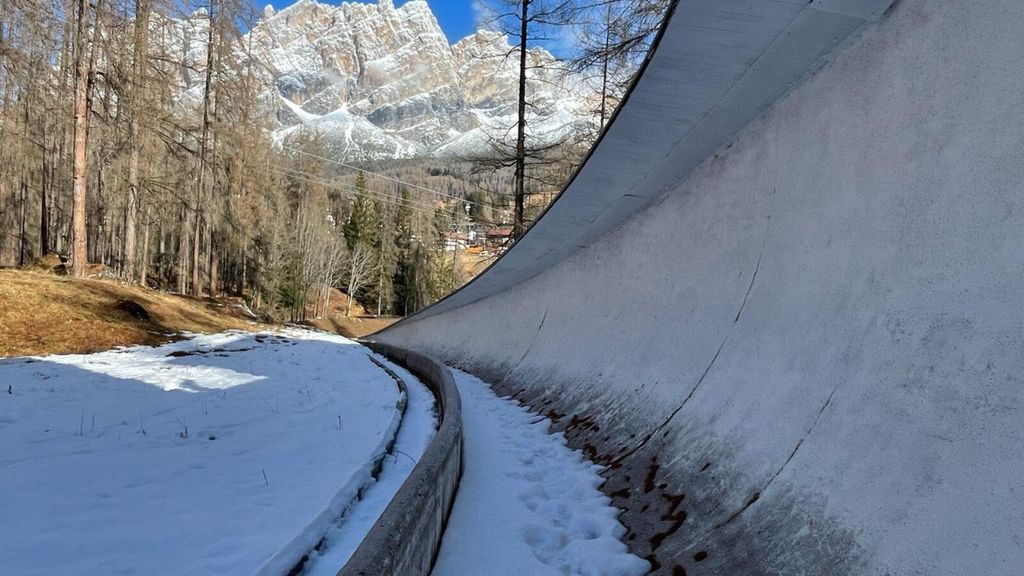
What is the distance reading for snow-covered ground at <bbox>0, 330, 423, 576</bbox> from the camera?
2.60 metres

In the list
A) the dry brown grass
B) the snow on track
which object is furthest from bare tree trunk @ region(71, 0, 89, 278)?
the snow on track

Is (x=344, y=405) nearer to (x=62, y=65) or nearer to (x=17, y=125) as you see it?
(x=62, y=65)

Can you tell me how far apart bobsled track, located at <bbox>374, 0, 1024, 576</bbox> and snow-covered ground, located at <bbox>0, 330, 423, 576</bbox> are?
194cm

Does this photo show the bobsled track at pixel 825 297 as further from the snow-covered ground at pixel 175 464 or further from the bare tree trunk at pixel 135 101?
the bare tree trunk at pixel 135 101

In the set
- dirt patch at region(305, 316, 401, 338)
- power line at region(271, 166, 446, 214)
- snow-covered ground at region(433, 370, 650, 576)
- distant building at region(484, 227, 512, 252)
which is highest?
power line at region(271, 166, 446, 214)

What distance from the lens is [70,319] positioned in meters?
9.63

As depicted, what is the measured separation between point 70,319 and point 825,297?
11772mm

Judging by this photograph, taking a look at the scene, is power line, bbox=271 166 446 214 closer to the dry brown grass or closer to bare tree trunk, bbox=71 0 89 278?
bare tree trunk, bbox=71 0 89 278

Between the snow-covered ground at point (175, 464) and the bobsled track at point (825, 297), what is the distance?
1.94m

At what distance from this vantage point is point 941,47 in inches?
97.8

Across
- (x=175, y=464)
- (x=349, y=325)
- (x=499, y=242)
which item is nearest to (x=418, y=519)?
(x=175, y=464)

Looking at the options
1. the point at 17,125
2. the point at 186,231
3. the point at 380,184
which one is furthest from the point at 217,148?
the point at 380,184

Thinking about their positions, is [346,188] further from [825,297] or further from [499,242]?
[825,297]

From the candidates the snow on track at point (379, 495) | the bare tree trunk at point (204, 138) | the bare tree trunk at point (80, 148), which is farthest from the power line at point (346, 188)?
the snow on track at point (379, 495)
